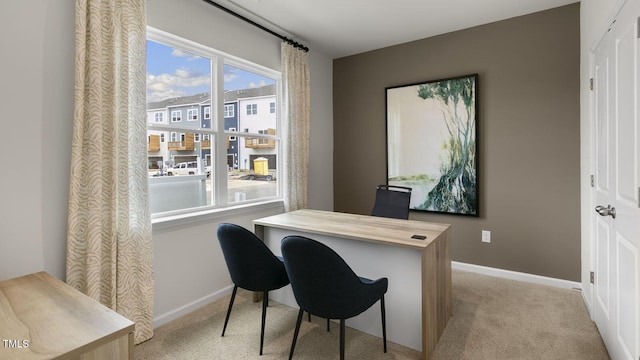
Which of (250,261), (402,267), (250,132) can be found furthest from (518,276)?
(250,132)

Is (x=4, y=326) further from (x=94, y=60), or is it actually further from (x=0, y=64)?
(x=94, y=60)

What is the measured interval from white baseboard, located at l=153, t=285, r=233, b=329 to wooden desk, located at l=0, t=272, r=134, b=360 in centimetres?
114

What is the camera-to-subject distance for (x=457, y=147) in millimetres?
3500

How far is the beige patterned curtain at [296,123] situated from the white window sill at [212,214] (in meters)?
0.24

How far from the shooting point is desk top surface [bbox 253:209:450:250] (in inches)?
77.9

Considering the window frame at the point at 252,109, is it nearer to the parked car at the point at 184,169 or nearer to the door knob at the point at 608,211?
the parked car at the point at 184,169

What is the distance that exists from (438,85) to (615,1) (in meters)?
1.85

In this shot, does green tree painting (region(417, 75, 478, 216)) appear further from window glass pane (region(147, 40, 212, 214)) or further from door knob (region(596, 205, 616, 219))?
window glass pane (region(147, 40, 212, 214))

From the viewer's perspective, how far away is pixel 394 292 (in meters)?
2.10

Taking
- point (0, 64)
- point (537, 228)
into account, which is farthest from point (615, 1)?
point (0, 64)

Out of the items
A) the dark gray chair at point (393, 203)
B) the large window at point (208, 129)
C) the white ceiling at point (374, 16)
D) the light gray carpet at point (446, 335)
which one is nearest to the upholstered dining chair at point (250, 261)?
the light gray carpet at point (446, 335)

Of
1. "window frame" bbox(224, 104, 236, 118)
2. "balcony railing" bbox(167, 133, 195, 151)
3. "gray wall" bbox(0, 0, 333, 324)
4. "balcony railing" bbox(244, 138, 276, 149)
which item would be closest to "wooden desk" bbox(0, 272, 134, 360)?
"gray wall" bbox(0, 0, 333, 324)

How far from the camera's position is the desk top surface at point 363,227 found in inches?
77.9

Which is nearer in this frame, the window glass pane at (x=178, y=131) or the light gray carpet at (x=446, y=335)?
the light gray carpet at (x=446, y=335)
